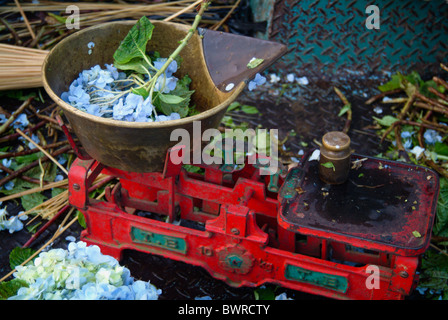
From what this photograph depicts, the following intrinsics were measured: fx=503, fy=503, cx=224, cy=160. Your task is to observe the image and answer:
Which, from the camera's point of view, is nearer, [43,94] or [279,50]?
[279,50]

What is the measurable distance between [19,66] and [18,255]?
159 centimetres

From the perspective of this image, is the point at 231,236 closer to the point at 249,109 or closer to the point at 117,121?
the point at 117,121

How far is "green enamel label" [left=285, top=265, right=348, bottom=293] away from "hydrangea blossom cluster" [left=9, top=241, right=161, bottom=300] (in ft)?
3.75

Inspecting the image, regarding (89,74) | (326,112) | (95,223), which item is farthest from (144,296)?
(326,112)

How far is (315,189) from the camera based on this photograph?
8.64 ft

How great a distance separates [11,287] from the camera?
1778 millimetres

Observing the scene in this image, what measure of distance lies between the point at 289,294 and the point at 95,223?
1.22 metres

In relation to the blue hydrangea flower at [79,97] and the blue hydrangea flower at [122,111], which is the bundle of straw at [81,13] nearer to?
the blue hydrangea flower at [79,97]

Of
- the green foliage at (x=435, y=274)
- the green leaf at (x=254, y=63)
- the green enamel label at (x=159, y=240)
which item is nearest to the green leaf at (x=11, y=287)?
the green enamel label at (x=159, y=240)

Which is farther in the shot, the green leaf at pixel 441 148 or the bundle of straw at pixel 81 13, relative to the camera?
the bundle of straw at pixel 81 13

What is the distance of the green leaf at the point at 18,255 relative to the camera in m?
3.06

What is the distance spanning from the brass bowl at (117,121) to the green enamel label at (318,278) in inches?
34.7

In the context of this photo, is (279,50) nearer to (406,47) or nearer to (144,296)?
(144,296)

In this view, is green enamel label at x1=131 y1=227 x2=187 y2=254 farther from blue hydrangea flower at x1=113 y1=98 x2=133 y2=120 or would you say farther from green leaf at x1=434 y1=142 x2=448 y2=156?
green leaf at x1=434 y1=142 x2=448 y2=156
